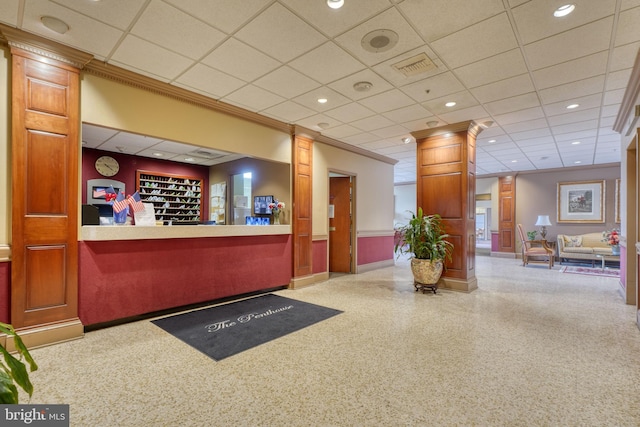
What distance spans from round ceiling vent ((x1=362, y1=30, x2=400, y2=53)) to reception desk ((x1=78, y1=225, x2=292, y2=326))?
3041 millimetres

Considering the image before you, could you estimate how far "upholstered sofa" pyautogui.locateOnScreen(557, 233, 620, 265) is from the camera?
7904mm

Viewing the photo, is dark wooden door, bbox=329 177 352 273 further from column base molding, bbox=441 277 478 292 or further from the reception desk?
column base molding, bbox=441 277 478 292

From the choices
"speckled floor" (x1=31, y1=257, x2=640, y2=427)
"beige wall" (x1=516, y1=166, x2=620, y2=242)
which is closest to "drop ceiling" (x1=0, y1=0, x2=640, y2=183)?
"speckled floor" (x1=31, y1=257, x2=640, y2=427)

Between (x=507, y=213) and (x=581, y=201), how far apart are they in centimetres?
196

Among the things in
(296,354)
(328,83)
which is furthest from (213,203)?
(296,354)

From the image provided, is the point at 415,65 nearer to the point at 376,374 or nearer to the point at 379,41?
the point at 379,41

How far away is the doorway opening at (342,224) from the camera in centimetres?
695

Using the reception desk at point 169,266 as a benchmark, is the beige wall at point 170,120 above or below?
above

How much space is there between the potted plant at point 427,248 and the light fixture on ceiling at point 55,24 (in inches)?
186

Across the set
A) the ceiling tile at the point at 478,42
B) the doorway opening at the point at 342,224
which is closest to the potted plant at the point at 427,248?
the doorway opening at the point at 342,224

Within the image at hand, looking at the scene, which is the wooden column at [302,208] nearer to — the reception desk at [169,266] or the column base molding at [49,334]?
the reception desk at [169,266]

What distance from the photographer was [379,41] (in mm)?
2863

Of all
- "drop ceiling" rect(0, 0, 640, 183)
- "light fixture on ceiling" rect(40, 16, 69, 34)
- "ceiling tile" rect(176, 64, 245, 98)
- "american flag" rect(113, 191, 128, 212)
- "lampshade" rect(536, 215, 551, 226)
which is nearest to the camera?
"drop ceiling" rect(0, 0, 640, 183)

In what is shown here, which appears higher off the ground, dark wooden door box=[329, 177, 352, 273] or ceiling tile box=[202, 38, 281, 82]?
ceiling tile box=[202, 38, 281, 82]
